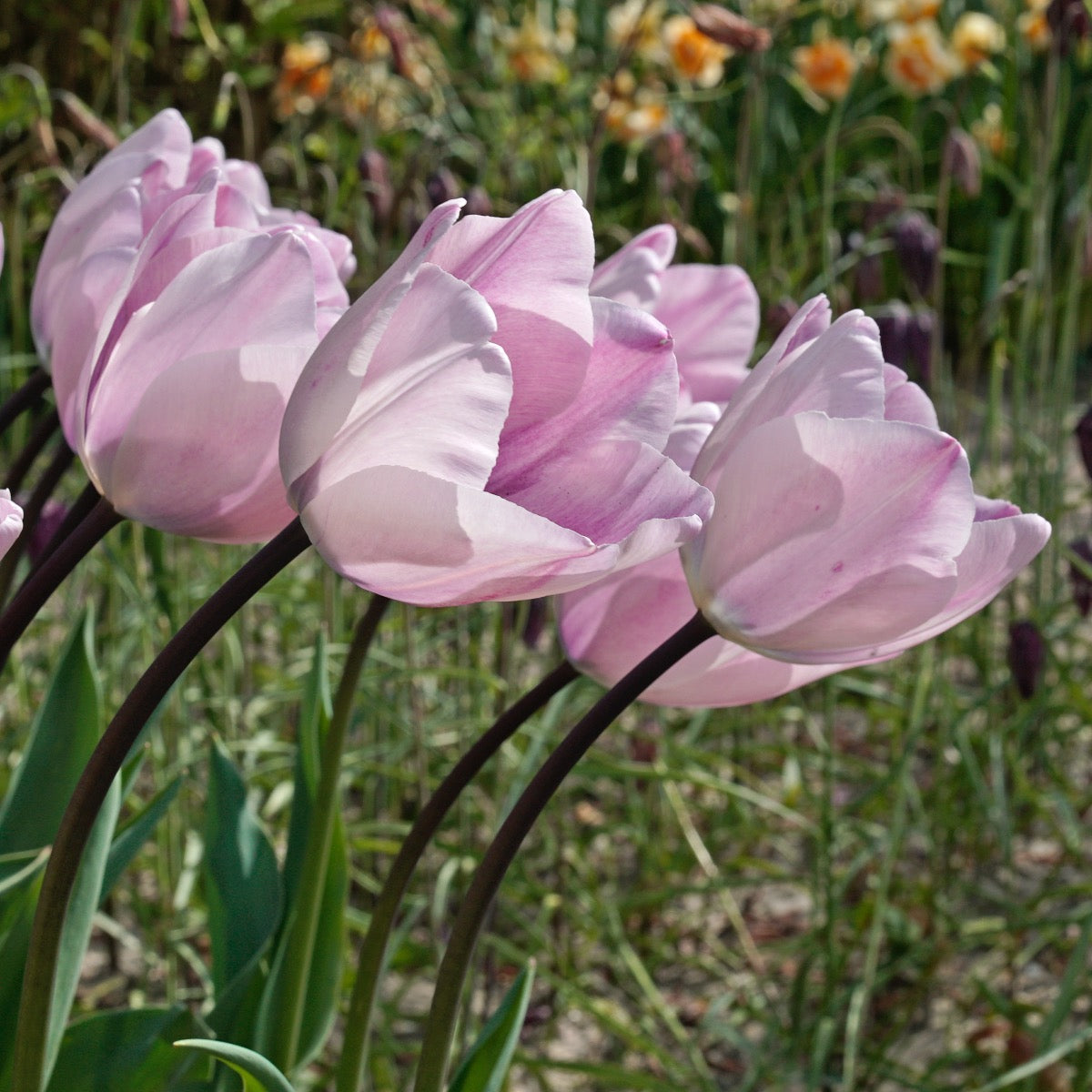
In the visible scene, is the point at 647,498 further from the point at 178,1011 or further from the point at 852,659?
the point at 178,1011

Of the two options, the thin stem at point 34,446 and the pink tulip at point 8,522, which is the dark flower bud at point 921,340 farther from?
the pink tulip at point 8,522

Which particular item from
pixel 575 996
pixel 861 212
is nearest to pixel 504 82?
pixel 861 212

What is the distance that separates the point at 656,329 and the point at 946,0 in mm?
4348

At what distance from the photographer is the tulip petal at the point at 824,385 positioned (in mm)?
457

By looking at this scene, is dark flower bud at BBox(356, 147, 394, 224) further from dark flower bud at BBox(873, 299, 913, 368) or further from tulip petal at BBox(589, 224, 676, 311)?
tulip petal at BBox(589, 224, 676, 311)

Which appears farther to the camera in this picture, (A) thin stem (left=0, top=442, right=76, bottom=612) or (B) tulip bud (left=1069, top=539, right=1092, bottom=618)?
(B) tulip bud (left=1069, top=539, right=1092, bottom=618)

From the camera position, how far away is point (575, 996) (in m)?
1.29

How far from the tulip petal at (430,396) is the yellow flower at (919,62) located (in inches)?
110

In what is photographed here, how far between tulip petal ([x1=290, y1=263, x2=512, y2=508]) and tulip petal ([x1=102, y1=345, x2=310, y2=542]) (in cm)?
5

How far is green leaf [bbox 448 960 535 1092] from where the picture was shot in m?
0.55

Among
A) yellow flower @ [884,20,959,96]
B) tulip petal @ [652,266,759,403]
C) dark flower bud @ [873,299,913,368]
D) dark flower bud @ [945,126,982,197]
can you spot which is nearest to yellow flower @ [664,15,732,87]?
yellow flower @ [884,20,959,96]

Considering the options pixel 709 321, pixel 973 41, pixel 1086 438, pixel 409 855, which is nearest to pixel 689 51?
pixel 973 41

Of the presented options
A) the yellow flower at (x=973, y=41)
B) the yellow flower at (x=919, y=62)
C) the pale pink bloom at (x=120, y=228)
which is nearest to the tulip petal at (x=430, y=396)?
the pale pink bloom at (x=120, y=228)

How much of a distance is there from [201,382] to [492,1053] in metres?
0.29
